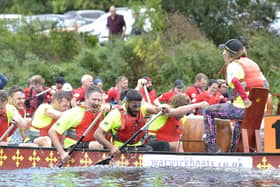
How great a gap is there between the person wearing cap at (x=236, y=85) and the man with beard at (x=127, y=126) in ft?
2.52

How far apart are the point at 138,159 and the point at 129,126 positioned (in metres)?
0.57

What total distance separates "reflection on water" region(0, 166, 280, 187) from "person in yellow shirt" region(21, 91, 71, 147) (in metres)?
0.88

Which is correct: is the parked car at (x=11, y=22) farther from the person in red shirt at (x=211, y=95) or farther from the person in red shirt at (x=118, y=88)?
the person in red shirt at (x=211, y=95)

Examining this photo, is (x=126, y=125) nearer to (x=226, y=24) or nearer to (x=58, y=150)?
(x=58, y=150)

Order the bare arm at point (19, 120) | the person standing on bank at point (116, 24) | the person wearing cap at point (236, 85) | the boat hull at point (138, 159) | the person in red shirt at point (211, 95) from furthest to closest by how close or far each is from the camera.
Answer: the person standing on bank at point (116, 24) < the person in red shirt at point (211, 95) < the bare arm at point (19, 120) < the person wearing cap at point (236, 85) < the boat hull at point (138, 159)

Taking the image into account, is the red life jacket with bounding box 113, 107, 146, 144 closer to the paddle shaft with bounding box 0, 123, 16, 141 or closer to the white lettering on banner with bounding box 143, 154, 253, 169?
the white lettering on banner with bounding box 143, 154, 253, 169

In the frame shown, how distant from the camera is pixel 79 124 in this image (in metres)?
14.5

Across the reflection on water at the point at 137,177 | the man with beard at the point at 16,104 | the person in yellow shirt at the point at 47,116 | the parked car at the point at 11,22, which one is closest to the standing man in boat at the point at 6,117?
the man with beard at the point at 16,104

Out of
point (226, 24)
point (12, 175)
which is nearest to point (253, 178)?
point (12, 175)

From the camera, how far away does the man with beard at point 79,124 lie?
559 inches

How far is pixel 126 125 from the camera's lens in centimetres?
1420

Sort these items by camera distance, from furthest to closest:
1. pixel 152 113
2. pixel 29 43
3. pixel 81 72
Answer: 1. pixel 29 43
2. pixel 81 72
3. pixel 152 113

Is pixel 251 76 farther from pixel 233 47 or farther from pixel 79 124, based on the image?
pixel 79 124

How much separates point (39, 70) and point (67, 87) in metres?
4.49
